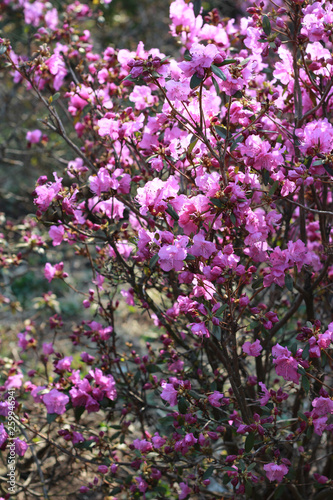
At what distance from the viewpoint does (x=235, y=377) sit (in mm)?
1729

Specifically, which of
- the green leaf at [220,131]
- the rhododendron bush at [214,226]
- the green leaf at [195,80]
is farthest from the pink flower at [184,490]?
the green leaf at [195,80]

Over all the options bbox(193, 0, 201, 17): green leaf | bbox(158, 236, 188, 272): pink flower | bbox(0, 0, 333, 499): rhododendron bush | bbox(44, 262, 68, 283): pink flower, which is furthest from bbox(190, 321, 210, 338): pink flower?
bbox(193, 0, 201, 17): green leaf

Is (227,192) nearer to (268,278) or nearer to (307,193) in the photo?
(268,278)

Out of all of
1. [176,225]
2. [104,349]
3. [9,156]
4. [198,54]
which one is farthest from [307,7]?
[9,156]

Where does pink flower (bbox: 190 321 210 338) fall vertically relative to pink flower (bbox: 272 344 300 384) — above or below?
above

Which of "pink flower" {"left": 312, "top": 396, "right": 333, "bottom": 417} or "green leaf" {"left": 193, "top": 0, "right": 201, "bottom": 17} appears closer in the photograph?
"pink flower" {"left": 312, "top": 396, "right": 333, "bottom": 417}

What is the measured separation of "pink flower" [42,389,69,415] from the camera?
1.92 metres

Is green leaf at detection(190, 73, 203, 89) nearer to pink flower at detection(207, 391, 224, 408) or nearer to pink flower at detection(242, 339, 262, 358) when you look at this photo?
pink flower at detection(242, 339, 262, 358)

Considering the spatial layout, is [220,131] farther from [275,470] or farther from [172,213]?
[275,470]

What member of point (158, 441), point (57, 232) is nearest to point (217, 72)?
point (57, 232)

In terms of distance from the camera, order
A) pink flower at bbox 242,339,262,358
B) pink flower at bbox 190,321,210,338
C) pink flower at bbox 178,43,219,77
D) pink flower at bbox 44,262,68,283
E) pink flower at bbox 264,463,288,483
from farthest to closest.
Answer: pink flower at bbox 44,262,68,283 → pink flower at bbox 242,339,262,358 → pink flower at bbox 264,463,288,483 → pink flower at bbox 190,321,210,338 → pink flower at bbox 178,43,219,77

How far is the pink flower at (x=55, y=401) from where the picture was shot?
1.92m

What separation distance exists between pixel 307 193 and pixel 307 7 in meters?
0.75

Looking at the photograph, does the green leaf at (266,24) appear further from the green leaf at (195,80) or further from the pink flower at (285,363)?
the pink flower at (285,363)
